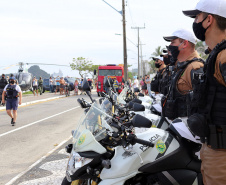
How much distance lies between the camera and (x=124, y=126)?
269 centimetres

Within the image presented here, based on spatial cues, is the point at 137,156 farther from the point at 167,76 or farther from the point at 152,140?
the point at 167,76

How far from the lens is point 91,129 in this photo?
112 inches

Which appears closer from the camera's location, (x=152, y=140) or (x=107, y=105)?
(x=152, y=140)

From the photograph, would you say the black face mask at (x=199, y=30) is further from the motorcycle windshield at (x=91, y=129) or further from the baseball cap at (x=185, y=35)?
the baseball cap at (x=185, y=35)

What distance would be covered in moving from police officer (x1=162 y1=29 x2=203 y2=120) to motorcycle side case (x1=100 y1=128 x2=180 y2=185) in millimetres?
956

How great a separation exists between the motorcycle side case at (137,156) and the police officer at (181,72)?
956mm

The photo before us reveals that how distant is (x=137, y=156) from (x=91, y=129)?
47 centimetres

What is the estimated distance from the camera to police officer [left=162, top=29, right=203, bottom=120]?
12.7 feet

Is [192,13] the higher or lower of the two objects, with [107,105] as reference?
higher

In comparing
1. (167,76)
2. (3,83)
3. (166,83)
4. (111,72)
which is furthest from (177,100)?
(111,72)

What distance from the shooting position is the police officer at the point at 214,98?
2061 mm

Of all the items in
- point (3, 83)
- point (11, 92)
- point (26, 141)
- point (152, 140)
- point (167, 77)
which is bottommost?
point (26, 141)

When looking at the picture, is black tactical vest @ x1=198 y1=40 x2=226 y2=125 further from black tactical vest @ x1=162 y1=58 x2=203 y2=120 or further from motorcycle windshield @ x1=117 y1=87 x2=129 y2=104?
motorcycle windshield @ x1=117 y1=87 x2=129 y2=104

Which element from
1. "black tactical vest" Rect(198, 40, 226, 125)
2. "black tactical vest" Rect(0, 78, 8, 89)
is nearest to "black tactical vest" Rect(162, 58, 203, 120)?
"black tactical vest" Rect(198, 40, 226, 125)
